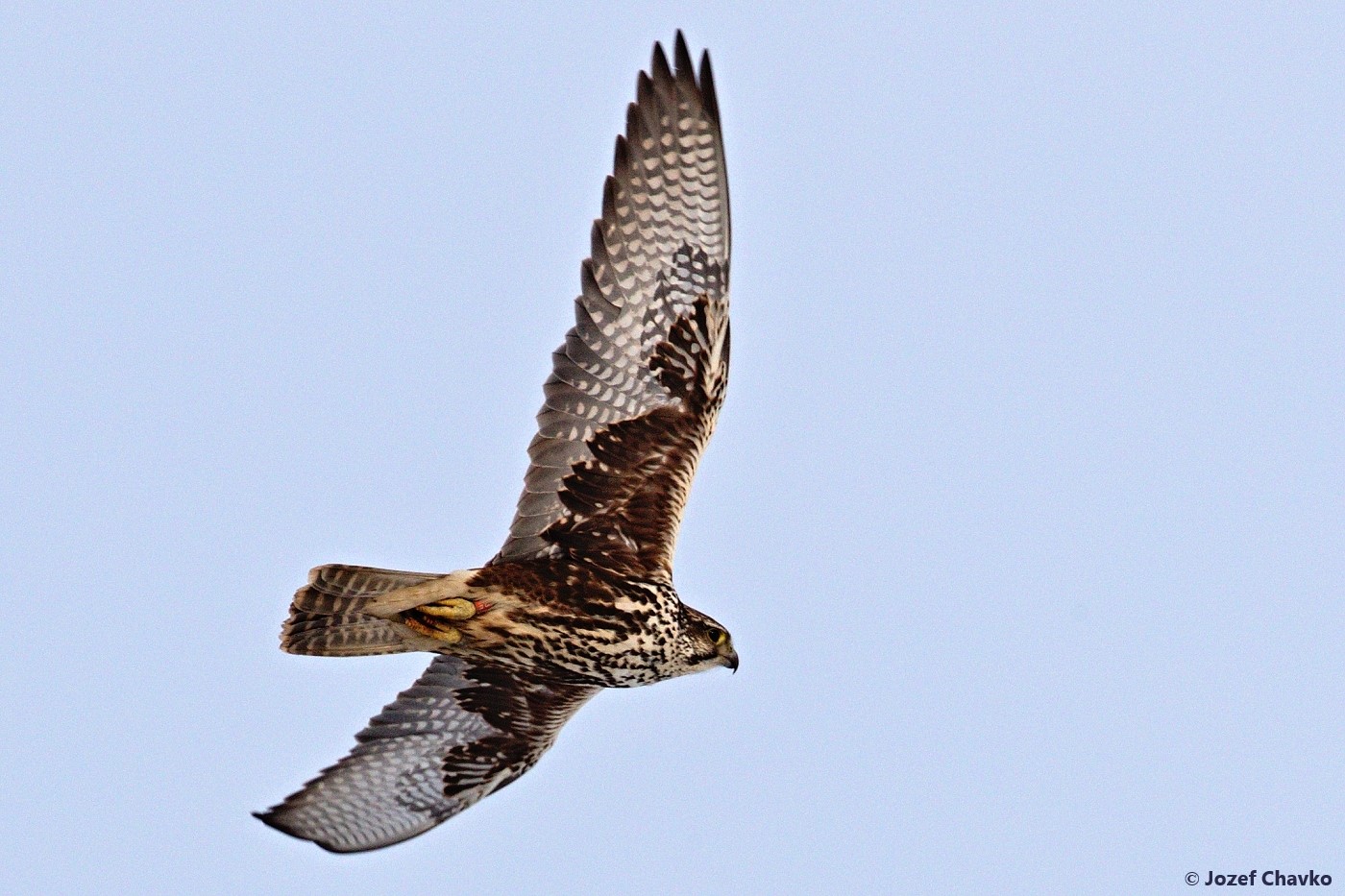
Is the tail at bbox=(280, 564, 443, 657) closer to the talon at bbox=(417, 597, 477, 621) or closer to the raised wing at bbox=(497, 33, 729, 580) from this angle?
the talon at bbox=(417, 597, 477, 621)

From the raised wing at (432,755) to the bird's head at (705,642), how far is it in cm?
111

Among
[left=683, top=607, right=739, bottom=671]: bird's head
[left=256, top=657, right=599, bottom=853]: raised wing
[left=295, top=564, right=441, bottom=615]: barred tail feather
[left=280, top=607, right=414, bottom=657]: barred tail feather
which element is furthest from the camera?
[left=256, top=657, right=599, bottom=853]: raised wing

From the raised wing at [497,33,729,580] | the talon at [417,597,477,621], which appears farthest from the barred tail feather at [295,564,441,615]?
the raised wing at [497,33,729,580]

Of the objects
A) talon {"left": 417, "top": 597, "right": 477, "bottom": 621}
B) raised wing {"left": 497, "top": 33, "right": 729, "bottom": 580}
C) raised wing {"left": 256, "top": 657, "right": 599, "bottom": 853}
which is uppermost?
raised wing {"left": 497, "top": 33, "right": 729, "bottom": 580}

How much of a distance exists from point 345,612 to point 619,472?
1.72m

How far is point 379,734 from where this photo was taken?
40.0 feet

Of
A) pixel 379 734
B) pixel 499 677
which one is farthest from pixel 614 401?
pixel 379 734

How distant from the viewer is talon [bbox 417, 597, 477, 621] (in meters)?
10.7

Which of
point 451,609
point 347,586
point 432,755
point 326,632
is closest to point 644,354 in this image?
point 451,609

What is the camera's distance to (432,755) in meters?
12.2

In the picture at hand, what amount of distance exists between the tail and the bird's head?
1.44 m

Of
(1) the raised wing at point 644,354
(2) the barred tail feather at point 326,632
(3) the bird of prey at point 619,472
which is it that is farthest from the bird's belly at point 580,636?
(2) the barred tail feather at point 326,632

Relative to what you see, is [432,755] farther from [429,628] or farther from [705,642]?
[705,642]

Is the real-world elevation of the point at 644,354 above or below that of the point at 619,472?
above
